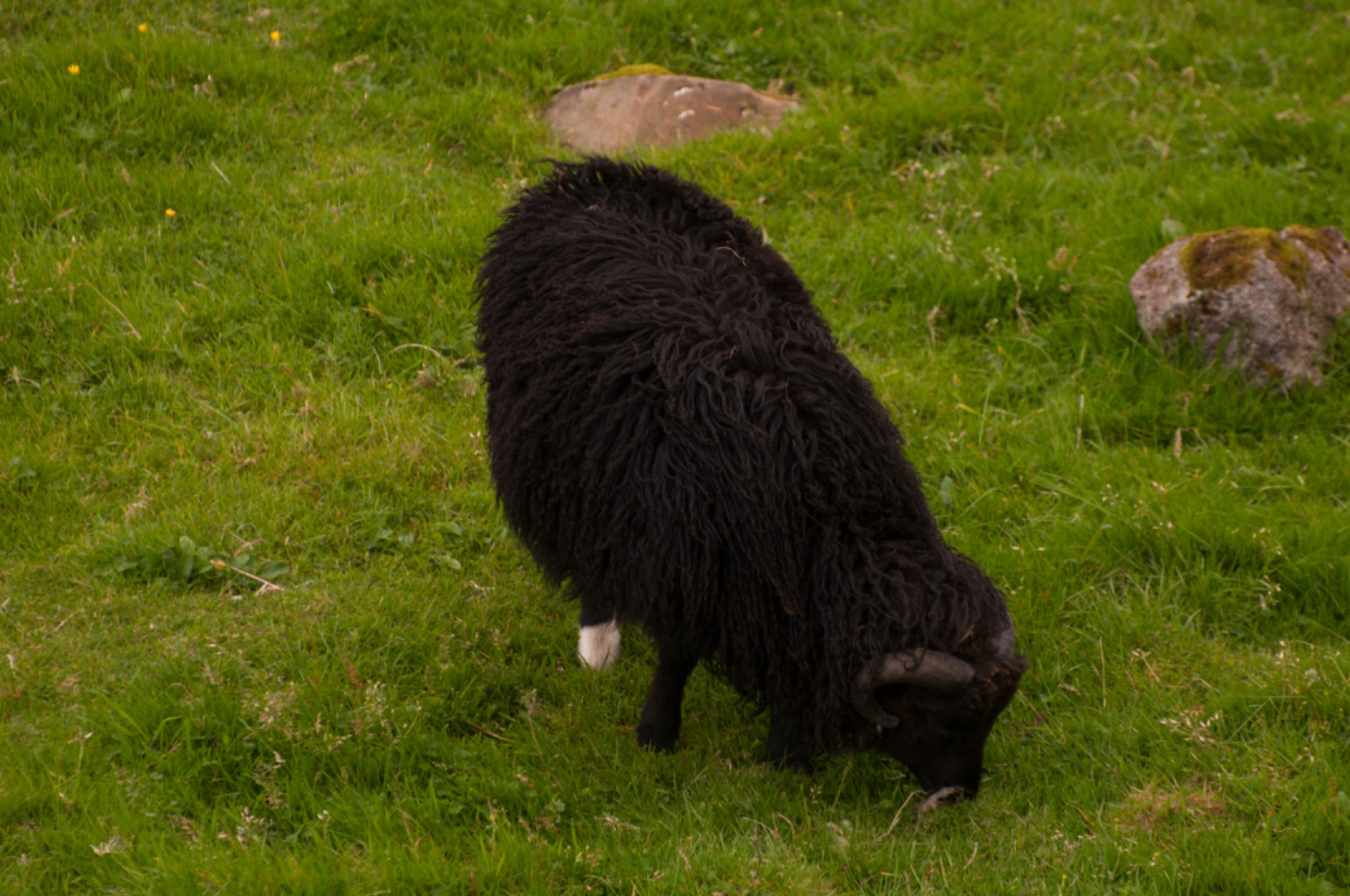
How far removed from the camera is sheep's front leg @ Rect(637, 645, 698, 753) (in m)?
3.88

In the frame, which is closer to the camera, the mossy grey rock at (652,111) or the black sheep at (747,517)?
the black sheep at (747,517)

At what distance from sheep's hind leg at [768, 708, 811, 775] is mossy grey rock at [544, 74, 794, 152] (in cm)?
448

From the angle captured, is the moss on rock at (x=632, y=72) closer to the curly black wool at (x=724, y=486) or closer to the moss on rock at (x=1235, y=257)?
the moss on rock at (x=1235, y=257)

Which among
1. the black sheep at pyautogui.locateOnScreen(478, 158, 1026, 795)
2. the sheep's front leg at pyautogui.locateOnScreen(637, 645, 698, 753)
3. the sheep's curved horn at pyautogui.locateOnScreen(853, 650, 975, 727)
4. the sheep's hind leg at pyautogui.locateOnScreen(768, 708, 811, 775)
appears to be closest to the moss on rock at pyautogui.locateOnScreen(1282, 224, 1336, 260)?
the black sheep at pyautogui.locateOnScreen(478, 158, 1026, 795)

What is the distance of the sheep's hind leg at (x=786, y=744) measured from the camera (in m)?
3.70

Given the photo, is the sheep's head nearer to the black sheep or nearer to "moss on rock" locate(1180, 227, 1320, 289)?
the black sheep

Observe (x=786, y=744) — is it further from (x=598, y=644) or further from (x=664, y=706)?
(x=598, y=644)

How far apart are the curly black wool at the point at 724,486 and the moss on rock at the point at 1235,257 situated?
266 cm

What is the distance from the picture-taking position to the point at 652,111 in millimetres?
7461

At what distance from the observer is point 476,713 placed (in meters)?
4.07

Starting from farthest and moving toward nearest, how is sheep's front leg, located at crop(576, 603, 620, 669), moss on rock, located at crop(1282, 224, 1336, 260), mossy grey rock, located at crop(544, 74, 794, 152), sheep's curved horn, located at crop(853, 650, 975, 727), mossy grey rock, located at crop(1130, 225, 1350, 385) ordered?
mossy grey rock, located at crop(544, 74, 794, 152) → moss on rock, located at crop(1282, 224, 1336, 260) → mossy grey rock, located at crop(1130, 225, 1350, 385) → sheep's front leg, located at crop(576, 603, 620, 669) → sheep's curved horn, located at crop(853, 650, 975, 727)

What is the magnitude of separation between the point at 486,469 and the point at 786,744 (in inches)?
81.9

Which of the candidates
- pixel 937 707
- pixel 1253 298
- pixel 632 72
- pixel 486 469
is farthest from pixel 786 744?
pixel 632 72

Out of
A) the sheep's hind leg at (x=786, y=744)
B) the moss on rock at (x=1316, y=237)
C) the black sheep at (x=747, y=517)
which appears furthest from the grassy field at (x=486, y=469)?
the moss on rock at (x=1316, y=237)
